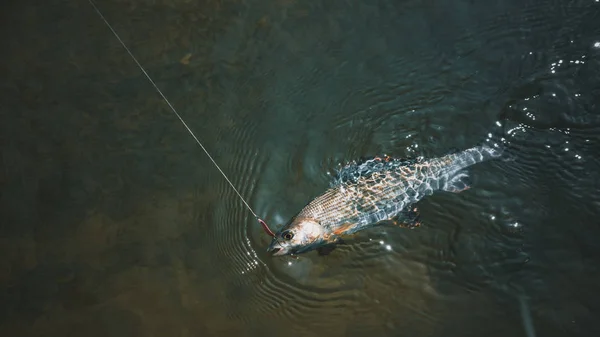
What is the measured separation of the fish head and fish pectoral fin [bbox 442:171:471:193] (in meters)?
1.40

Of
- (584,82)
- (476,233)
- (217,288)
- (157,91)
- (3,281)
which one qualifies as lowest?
(3,281)

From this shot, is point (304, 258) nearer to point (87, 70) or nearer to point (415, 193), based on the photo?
point (415, 193)

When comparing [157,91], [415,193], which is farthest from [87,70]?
[415,193]

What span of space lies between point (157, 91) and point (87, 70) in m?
1.06

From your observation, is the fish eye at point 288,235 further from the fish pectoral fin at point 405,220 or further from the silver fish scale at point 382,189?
the fish pectoral fin at point 405,220

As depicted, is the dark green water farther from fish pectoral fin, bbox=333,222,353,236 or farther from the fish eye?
the fish eye

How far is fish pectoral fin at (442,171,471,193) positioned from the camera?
4.70 m

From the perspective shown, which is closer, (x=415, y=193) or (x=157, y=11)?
(x=415, y=193)

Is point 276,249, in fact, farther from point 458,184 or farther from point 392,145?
point 458,184

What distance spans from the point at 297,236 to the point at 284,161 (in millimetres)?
1080

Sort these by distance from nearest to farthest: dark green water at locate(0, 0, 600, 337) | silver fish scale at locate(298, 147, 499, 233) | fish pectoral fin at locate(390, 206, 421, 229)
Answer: dark green water at locate(0, 0, 600, 337), silver fish scale at locate(298, 147, 499, 233), fish pectoral fin at locate(390, 206, 421, 229)

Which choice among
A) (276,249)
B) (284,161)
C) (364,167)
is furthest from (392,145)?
(276,249)

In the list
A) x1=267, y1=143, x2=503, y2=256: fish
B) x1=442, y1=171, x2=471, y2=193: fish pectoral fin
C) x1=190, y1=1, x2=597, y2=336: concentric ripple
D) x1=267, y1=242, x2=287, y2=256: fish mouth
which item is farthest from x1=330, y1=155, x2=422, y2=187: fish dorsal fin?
x1=267, y1=242, x2=287, y2=256: fish mouth

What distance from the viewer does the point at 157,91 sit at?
5684 mm
